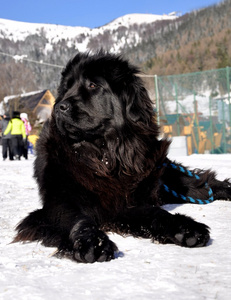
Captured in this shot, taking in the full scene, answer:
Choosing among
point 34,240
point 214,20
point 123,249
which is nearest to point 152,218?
point 123,249

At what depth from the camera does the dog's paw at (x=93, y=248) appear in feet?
6.66

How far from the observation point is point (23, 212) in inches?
147

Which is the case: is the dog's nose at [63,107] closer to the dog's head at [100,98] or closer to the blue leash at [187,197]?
the dog's head at [100,98]

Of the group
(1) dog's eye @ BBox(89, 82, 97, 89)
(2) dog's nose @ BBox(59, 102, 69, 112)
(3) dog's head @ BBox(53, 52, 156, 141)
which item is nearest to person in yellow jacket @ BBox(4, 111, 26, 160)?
(3) dog's head @ BBox(53, 52, 156, 141)

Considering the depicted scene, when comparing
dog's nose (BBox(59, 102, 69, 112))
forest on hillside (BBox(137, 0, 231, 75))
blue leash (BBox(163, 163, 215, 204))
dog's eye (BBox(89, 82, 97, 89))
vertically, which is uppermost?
forest on hillside (BBox(137, 0, 231, 75))

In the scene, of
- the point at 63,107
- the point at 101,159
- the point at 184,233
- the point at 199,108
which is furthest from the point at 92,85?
the point at 199,108

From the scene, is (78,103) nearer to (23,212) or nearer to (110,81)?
(110,81)

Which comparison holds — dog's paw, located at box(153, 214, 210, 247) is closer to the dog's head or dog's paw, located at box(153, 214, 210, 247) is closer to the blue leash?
the dog's head

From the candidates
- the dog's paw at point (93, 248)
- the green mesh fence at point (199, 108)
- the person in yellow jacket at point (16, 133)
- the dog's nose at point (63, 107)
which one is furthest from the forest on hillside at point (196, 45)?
the dog's paw at point (93, 248)

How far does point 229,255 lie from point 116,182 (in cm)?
120

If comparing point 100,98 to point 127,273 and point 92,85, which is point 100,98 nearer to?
point 92,85

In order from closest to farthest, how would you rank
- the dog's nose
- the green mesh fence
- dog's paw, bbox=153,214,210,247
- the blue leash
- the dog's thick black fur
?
dog's paw, bbox=153,214,210,247 < the dog's thick black fur < the dog's nose < the blue leash < the green mesh fence

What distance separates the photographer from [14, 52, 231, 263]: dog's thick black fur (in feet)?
8.58

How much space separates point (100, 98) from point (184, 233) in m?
1.35
